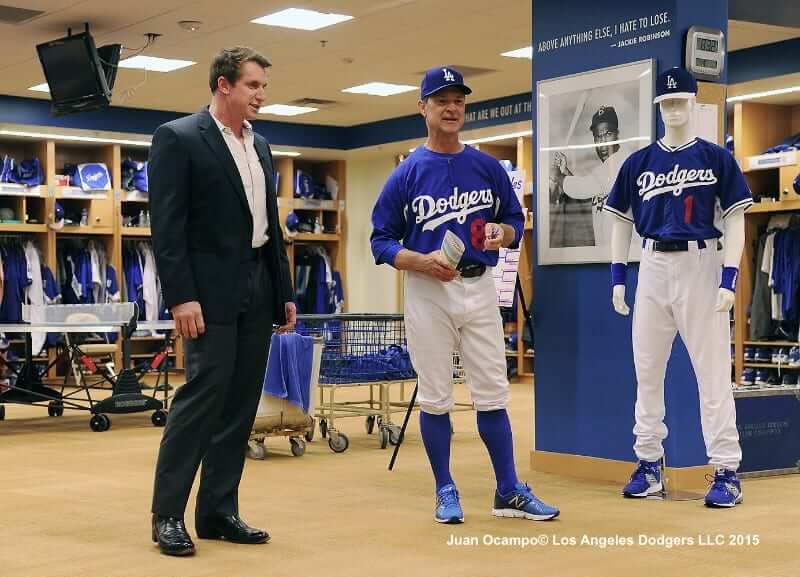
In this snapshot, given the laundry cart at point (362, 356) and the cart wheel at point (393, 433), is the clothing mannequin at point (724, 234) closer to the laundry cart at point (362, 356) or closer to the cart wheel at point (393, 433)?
the laundry cart at point (362, 356)

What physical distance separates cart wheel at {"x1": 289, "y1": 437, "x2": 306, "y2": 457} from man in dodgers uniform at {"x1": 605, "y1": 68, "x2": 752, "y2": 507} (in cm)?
255

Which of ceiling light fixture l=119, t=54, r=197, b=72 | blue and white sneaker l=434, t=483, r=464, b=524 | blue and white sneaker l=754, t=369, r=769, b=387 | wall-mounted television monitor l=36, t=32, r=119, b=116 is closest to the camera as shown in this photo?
blue and white sneaker l=434, t=483, r=464, b=524

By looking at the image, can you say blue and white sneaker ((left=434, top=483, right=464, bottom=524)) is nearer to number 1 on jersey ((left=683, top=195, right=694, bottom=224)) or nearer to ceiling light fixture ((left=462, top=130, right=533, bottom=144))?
number 1 on jersey ((left=683, top=195, right=694, bottom=224))

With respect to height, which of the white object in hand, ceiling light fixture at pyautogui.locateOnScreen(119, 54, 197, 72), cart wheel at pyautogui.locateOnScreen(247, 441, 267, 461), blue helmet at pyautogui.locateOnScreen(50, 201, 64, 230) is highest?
ceiling light fixture at pyautogui.locateOnScreen(119, 54, 197, 72)

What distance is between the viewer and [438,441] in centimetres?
507

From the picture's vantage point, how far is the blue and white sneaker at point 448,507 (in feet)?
16.2

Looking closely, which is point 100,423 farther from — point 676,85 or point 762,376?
point 762,376

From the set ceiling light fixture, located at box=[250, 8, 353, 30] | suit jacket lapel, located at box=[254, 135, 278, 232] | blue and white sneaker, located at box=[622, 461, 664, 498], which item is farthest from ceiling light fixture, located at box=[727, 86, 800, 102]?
suit jacket lapel, located at box=[254, 135, 278, 232]

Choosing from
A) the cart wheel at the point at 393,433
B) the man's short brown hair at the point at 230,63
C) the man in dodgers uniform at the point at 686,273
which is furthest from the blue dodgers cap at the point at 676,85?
the cart wheel at the point at 393,433

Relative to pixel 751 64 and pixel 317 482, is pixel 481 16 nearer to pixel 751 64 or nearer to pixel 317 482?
pixel 751 64

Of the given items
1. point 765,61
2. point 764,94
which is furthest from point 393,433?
point 764,94

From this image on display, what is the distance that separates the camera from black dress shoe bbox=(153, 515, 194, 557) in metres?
Result: 4.28

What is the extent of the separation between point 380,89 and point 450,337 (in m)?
10.1

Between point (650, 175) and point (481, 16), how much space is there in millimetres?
5518
